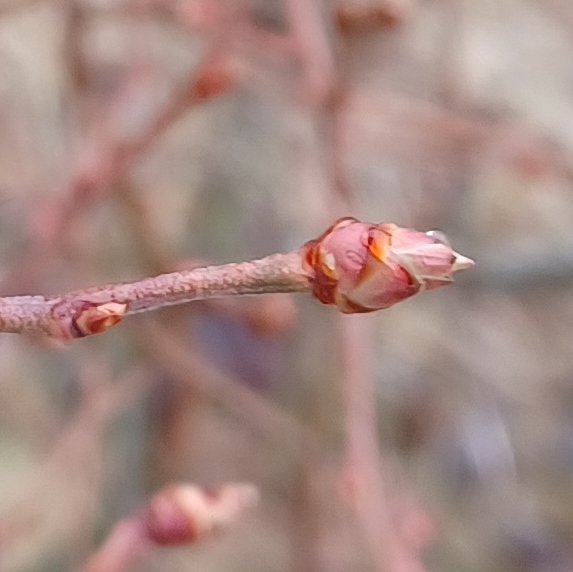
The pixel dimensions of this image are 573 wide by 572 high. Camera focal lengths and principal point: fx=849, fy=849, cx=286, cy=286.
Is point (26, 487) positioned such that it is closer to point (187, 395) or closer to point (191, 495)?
point (187, 395)

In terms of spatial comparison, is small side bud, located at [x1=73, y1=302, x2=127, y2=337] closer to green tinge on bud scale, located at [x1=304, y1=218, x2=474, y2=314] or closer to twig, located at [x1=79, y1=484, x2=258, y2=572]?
green tinge on bud scale, located at [x1=304, y1=218, x2=474, y2=314]

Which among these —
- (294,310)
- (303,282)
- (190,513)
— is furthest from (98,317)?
(294,310)

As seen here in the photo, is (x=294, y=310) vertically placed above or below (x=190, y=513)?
above

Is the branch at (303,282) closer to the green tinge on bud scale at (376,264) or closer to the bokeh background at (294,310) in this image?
the green tinge on bud scale at (376,264)

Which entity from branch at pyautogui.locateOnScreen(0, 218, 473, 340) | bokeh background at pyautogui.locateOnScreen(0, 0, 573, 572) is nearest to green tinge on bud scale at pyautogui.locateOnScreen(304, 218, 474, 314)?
branch at pyautogui.locateOnScreen(0, 218, 473, 340)

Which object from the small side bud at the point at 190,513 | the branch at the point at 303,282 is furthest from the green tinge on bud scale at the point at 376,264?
the small side bud at the point at 190,513

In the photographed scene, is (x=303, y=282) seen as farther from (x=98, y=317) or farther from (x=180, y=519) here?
(x=180, y=519)

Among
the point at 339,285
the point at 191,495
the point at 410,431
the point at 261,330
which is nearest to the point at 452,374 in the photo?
the point at 410,431
